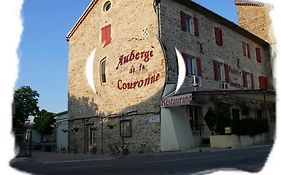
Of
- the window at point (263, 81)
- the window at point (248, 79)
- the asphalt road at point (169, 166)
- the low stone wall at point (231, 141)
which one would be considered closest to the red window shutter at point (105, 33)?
the low stone wall at point (231, 141)

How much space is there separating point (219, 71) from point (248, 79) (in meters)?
4.25

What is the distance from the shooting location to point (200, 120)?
15969mm

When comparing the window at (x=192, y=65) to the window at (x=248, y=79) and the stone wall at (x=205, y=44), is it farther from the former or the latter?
the window at (x=248, y=79)

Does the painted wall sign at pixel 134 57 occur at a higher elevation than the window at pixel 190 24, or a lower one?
lower

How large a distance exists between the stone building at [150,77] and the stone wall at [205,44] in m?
0.06

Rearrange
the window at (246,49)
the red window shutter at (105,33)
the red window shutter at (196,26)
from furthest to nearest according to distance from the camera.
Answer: the window at (246,49) → the red window shutter at (105,33) → the red window shutter at (196,26)

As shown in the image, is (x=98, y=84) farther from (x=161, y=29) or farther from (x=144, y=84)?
(x=161, y=29)

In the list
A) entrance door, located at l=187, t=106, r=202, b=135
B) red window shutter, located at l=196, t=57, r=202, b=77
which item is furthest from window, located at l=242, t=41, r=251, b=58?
entrance door, located at l=187, t=106, r=202, b=135

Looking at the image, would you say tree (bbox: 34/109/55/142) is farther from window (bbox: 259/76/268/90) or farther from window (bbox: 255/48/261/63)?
window (bbox: 255/48/261/63)

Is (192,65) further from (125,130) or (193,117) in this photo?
(125,130)

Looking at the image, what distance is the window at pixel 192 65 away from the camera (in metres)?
16.6

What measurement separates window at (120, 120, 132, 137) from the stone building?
5 centimetres

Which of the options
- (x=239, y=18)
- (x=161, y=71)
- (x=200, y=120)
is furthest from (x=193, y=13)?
(x=239, y=18)

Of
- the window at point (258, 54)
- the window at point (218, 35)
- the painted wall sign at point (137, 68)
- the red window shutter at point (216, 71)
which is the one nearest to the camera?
the painted wall sign at point (137, 68)
